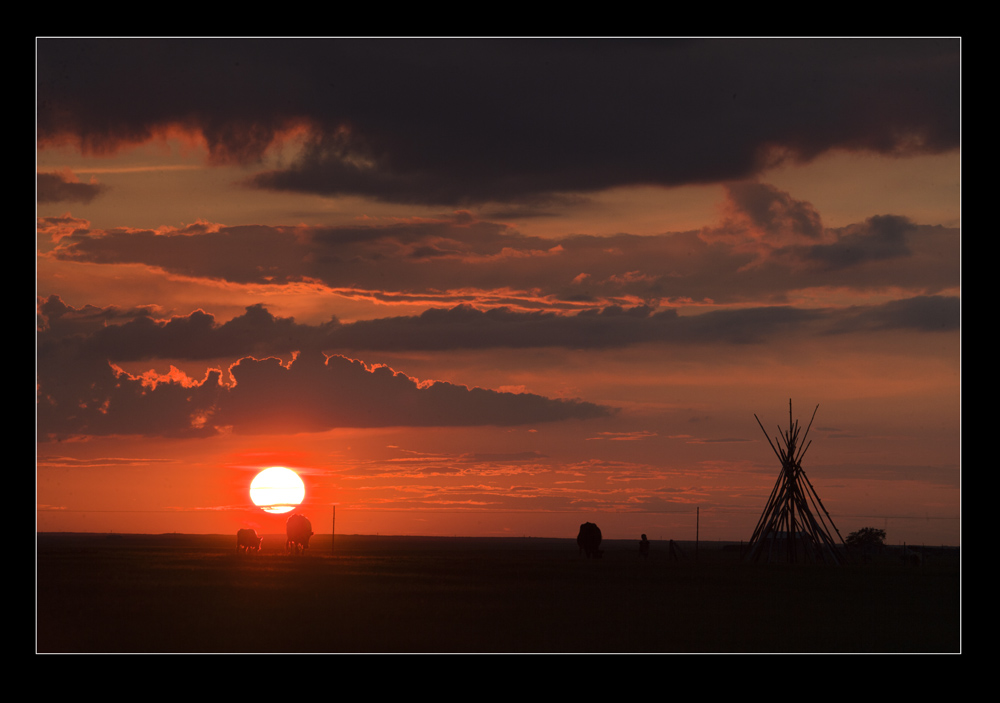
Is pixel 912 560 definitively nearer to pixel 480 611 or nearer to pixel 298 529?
pixel 298 529

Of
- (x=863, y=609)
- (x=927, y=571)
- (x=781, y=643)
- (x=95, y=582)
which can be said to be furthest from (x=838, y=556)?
(x=95, y=582)

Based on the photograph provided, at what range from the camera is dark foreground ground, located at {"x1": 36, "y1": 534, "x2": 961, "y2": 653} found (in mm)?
16984

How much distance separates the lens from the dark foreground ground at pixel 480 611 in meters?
17.0

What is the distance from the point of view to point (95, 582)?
27.1m

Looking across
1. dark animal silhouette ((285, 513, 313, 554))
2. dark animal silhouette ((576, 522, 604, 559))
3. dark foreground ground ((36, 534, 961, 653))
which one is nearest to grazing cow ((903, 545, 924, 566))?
dark foreground ground ((36, 534, 961, 653))

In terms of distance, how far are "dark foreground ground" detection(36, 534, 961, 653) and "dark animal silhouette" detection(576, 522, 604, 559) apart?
14.7m

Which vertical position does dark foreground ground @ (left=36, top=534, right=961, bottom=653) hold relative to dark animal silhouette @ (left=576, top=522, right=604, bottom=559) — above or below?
above

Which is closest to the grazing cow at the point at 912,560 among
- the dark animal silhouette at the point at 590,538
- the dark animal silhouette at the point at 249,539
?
the dark animal silhouette at the point at 590,538

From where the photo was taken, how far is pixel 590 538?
4803cm

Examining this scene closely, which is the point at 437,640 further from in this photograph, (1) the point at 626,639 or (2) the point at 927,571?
(2) the point at 927,571

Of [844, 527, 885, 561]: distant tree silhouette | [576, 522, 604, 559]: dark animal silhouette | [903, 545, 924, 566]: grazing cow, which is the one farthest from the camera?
[844, 527, 885, 561]: distant tree silhouette

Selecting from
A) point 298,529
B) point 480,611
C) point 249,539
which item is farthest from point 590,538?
point 480,611

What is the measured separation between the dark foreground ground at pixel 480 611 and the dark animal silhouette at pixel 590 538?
14.7 m

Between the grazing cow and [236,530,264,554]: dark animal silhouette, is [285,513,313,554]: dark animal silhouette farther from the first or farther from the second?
the grazing cow
